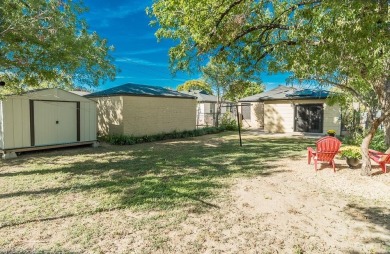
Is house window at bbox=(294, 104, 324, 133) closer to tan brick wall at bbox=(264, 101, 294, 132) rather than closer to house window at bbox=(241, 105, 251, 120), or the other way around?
tan brick wall at bbox=(264, 101, 294, 132)

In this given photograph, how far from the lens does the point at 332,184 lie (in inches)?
225

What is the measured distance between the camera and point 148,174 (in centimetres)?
666

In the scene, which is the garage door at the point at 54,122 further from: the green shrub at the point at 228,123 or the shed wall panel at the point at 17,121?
the green shrub at the point at 228,123

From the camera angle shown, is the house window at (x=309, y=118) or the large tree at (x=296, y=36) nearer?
the large tree at (x=296, y=36)

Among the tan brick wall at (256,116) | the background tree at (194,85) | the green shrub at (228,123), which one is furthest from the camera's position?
the background tree at (194,85)

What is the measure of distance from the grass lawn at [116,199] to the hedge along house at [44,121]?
111 centimetres

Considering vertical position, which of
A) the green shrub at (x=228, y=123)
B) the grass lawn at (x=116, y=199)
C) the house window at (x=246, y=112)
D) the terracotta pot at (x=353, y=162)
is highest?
the house window at (x=246, y=112)

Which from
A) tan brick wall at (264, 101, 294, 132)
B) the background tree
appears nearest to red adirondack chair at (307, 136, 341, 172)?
tan brick wall at (264, 101, 294, 132)

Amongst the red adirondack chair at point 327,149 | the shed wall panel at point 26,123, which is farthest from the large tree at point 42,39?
the red adirondack chair at point 327,149

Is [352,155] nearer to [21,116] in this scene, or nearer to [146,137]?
[146,137]

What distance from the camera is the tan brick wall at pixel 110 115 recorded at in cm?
1331

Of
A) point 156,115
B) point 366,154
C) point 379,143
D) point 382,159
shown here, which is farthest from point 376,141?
point 156,115

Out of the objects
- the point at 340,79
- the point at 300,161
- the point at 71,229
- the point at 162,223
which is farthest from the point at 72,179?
the point at 340,79

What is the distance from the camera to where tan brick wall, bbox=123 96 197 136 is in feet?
44.4
